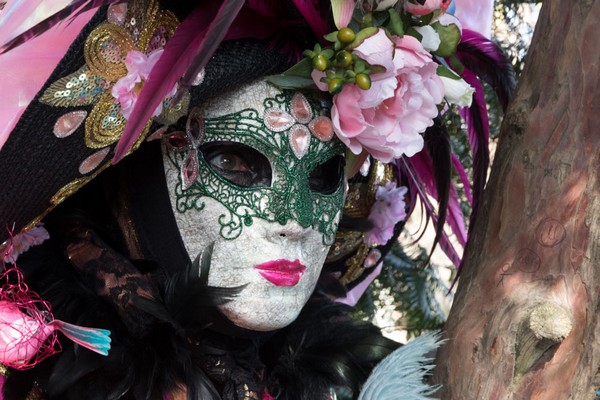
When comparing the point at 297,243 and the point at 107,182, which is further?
the point at 107,182

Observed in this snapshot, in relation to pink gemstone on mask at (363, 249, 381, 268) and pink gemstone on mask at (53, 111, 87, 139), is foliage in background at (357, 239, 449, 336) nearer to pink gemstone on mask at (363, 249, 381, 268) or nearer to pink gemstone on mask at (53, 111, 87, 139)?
pink gemstone on mask at (363, 249, 381, 268)

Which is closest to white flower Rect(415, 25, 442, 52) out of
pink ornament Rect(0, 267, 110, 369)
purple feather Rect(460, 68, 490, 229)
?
purple feather Rect(460, 68, 490, 229)

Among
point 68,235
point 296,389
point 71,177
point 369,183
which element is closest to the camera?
point 71,177

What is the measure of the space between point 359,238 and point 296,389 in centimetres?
40

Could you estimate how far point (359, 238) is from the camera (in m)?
2.19

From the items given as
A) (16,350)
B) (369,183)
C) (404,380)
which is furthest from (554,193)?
(16,350)

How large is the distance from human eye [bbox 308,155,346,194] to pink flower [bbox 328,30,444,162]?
0.29 ft

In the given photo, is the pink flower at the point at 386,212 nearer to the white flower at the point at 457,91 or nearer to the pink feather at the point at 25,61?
the white flower at the point at 457,91

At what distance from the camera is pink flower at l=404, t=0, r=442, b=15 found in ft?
5.49

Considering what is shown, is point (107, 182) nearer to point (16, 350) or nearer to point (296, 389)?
point (16, 350)

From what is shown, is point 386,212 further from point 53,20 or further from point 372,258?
point 53,20

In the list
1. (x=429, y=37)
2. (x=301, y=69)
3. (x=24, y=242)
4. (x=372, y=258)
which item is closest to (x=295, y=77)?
(x=301, y=69)

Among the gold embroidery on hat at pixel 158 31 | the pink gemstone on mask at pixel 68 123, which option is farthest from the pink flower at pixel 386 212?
the pink gemstone on mask at pixel 68 123

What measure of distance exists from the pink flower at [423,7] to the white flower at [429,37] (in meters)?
0.04
